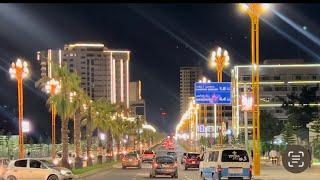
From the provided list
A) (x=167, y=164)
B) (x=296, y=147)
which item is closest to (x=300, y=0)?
(x=296, y=147)

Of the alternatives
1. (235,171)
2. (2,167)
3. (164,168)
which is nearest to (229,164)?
(235,171)

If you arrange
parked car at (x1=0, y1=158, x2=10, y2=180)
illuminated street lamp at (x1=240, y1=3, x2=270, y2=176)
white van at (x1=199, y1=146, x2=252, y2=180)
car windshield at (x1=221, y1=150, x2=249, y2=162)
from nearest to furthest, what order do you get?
white van at (x1=199, y1=146, x2=252, y2=180) → car windshield at (x1=221, y1=150, x2=249, y2=162) → parked car at (x1=0, y1=158, x2=10, y2=180) → illuminated street lamp at (x1=240, y1=3, x2=270, y2=176)

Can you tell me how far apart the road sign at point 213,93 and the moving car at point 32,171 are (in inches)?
1076

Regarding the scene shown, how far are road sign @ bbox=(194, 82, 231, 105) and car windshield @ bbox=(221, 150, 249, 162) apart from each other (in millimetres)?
29071

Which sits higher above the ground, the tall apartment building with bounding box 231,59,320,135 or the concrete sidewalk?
the tall apartment building with bounding box 231,59,320,135

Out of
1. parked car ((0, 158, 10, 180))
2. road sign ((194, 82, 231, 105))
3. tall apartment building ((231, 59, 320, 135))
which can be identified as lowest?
parked car ((0, 158, 10, 180))

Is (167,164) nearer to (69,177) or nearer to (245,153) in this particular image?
(69,177)

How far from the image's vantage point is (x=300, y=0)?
32.9 ft

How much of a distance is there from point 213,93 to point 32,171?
94.8 feet

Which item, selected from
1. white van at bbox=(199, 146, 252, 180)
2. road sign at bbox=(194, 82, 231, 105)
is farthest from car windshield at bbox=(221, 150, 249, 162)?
road sign at bbox=(194, 82, 231, 105)

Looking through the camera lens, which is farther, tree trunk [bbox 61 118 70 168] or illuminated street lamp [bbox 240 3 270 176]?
tree trunk [bbox 61 118 70 168]

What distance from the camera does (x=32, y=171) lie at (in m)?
35.4

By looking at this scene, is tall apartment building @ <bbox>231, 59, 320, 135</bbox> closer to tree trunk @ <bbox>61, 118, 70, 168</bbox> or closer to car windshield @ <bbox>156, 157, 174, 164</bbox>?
tree trunk @ <bbox>61, 118, 70, 168</bbox>

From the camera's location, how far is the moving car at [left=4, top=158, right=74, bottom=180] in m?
35.3
